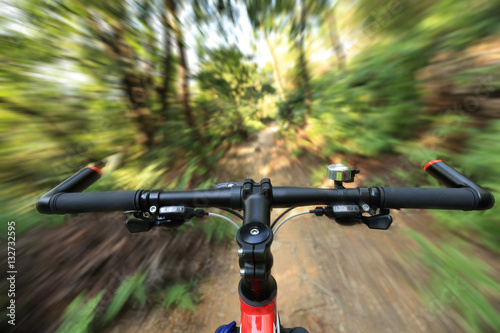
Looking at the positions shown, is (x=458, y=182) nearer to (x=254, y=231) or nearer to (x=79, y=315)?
(x=254, y=231)

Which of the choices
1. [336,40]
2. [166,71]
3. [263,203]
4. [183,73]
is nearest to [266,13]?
[336,40]

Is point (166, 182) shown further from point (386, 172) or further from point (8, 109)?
point (386, 172)

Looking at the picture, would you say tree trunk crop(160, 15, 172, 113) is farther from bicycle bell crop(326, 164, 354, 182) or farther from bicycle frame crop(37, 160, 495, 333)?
bicycle bell crop(326, 164, 354, 182)

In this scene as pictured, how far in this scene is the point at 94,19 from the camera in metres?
2.89

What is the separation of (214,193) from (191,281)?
2163 mm

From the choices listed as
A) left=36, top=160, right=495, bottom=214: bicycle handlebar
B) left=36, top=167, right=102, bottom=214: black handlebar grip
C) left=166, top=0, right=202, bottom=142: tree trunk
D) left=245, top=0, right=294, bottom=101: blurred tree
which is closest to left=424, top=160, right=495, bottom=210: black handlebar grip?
left=36, top=160, right=495, bottom=214: bicycle handlebar

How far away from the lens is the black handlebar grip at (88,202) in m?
1.10

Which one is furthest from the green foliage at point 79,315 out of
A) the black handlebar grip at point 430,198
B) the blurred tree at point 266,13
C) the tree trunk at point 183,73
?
the blurred tree at point 266,13

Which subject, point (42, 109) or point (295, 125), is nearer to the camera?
point (42, 109)

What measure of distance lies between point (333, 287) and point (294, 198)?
2.13 meters

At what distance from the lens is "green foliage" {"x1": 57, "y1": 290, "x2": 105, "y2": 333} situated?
183cm

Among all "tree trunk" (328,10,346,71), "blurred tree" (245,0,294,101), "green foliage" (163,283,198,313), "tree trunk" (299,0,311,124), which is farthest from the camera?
"tree trunk" (299,0,311,124)

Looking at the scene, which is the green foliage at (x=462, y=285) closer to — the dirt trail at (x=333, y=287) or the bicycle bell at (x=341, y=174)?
the dirt trail at (x=333, y=287)

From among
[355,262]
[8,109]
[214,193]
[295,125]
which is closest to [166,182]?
[8,109]
